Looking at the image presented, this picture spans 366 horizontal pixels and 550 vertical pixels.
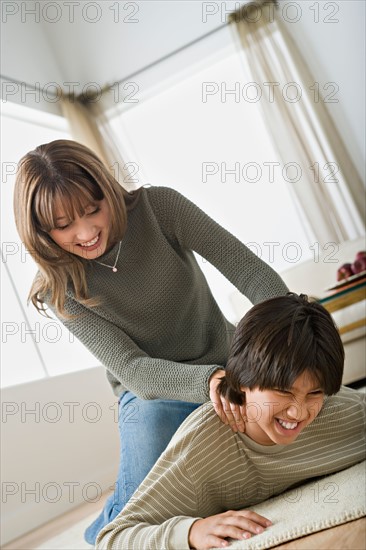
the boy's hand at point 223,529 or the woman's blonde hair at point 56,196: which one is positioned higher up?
the woman's blonde hair at point 56,196

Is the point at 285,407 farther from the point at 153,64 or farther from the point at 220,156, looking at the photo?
the point at 153,64

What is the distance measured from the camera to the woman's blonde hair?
1.58m

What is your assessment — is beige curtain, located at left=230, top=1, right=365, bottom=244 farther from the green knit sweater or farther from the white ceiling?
the green knit sweater

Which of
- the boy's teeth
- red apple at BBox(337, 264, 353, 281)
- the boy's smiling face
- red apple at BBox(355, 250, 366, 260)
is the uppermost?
red apple at BBox(355, 250, 366, 260)

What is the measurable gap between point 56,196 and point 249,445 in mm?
671

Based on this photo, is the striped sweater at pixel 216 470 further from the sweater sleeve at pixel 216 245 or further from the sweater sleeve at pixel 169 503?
the sweater sleeve at pixel 216 245

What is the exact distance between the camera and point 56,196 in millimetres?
1571

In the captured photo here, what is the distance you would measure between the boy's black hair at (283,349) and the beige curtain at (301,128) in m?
3.31

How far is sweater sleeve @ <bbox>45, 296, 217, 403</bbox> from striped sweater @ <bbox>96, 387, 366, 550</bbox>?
0.25 ft

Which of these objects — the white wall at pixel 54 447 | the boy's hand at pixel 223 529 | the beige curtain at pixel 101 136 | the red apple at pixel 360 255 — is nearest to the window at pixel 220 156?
the beige curtain at pixel 101 136

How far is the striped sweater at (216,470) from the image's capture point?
1.25 m

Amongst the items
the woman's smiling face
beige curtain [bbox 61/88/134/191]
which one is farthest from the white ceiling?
the woman's smiling face

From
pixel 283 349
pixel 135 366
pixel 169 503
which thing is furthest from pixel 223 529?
pixel 135 366

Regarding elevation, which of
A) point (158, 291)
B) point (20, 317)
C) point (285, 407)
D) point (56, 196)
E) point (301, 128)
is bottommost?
point (285, 407)
